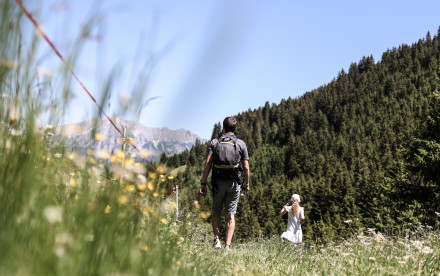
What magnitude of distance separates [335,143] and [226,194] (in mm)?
126830

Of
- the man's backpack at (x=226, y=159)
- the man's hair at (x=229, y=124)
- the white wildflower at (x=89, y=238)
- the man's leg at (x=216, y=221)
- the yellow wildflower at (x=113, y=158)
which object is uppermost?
the man's hair at (x=229, y=124)

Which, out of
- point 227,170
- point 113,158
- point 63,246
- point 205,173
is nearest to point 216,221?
point 205,173

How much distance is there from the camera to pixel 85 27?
138 cm

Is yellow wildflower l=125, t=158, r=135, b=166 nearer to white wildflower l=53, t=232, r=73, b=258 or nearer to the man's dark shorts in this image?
white wildflower l=53, t=232, r=73, b=258

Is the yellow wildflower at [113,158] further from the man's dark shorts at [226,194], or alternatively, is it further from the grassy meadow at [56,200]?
the man's dark shorts at [226,194]

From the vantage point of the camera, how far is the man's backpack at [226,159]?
17.9 feet

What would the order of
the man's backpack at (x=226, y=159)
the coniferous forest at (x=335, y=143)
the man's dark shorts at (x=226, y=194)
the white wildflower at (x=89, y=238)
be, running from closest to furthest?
1. the white wildflower at (x=89, y=238)
2. the man's backpack at (x=226, y=159)
3. the man's dark shorts at (x=226, y=194)
4. the coniferous forest at (x=335, y=143)

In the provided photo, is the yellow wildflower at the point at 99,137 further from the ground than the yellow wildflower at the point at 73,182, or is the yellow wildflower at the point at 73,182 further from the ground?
the yellow wildflower at the point at 99,137

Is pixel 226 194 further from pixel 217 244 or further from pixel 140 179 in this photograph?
pixel 140 179

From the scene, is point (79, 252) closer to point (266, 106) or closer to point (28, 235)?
point (28, 235)

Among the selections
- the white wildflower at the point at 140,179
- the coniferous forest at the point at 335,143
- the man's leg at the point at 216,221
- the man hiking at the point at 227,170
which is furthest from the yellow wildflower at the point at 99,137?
the coniferous forest at the point at 335,143

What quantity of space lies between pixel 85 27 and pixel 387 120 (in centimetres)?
14116

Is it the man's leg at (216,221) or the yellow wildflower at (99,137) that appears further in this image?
the man's leg at (216,221)

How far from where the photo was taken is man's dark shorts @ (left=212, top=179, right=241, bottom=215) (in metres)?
5.67
